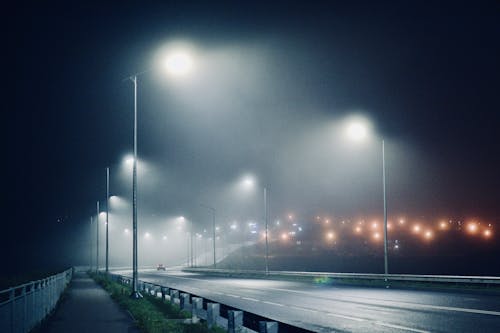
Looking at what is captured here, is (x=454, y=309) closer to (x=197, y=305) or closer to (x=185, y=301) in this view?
(x=185, y=301)

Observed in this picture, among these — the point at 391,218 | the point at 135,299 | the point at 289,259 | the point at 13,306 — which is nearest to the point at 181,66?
the point at 135,299

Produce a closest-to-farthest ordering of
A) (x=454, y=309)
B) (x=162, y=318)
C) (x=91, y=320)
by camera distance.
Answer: (x=162, y=318) → (x=91, y=320) → (x=454, y=309)

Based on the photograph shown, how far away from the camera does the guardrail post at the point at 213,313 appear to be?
11.1 meters

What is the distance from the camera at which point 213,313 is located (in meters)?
11.2

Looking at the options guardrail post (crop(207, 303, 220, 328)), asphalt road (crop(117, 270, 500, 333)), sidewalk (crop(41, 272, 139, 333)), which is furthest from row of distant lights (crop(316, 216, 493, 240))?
guardrail post (crop(207, 303, 220, 328))

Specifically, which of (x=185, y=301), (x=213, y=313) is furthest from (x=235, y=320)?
(x=185, y=301)

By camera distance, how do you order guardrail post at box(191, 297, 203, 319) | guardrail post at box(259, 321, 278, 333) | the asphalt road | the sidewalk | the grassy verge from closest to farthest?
guardrail post at box(259, 321, 278, 333), guardrail post at box(191, 297, 203, 319), the grassy verge, the asphalt road, the sidewalk

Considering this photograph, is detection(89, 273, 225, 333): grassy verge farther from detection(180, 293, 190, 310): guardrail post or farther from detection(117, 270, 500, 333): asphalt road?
detection(117, 270, 500, 333): asphalt road

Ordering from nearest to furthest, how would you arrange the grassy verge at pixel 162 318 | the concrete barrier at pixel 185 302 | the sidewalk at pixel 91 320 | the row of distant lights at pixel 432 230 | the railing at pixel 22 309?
the railing at pixel 22 309 < the grassy verge at pixel 162 318 < the sidewalk at pixel 91 320 < the concrete barrier at pixel 185 302 < the row of distant lights at pixel 432 230

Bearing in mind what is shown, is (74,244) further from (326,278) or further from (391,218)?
(326,278)

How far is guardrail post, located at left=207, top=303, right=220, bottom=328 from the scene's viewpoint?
11125 mm

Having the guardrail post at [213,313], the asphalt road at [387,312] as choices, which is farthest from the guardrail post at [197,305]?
the asphalt road at [387,312]

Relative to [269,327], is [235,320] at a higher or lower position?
lower

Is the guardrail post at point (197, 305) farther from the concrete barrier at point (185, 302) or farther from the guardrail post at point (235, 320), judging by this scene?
the guardrail post at point (235, 320)
